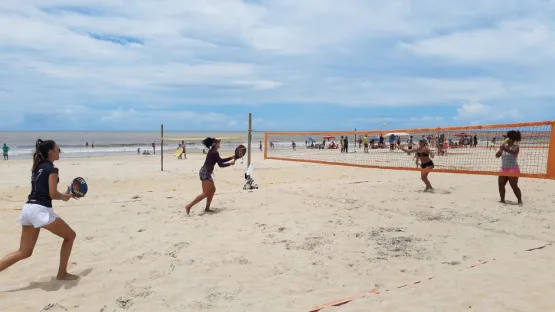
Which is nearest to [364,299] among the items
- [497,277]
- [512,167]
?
[497,277]

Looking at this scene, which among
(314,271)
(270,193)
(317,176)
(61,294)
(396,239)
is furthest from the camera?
(317,176)

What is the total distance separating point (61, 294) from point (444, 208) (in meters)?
6.71

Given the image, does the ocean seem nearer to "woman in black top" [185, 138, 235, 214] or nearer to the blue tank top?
"woman in black top" [185, 138, 235, 214]

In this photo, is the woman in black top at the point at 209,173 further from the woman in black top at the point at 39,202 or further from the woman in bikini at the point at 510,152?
the woman in bikini at the point at 510,152

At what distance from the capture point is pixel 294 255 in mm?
5156

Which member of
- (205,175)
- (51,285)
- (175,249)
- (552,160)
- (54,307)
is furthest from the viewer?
(205,175)

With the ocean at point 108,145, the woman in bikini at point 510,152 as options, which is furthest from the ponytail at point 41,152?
the ocean at point 108,145

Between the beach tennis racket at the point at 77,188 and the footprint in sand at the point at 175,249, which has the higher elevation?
the beach tennis racket at the point at 77,188

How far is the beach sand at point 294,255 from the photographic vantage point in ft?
12.8

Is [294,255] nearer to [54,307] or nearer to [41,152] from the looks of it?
[54,307]

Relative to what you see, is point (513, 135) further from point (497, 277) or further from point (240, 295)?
point (240, 295)

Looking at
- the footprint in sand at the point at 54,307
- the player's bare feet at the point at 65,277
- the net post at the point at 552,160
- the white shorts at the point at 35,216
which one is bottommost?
the footprint in sand at the point at 54,307

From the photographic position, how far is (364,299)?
3826mm

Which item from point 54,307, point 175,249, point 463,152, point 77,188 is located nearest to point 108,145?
point 463,152
